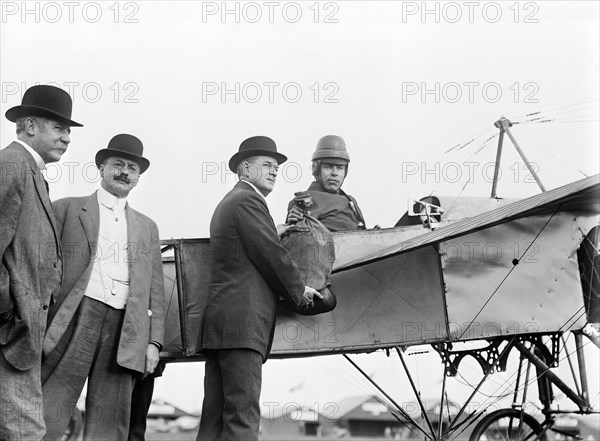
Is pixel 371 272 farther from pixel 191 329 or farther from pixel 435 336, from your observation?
pixel 191 329

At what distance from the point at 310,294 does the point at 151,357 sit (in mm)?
1189

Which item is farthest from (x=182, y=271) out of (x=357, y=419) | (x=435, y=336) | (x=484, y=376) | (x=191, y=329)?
(x=357, y=419)

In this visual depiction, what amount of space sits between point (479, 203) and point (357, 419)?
13.3 meters

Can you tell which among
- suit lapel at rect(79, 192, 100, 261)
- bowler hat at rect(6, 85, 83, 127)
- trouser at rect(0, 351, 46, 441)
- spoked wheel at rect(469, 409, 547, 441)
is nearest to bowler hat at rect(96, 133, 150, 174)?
suit lapel at rect(79, 192, 100, 261)

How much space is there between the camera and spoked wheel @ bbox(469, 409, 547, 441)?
296 inches

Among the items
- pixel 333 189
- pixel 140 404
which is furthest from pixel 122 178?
pixel 333 189

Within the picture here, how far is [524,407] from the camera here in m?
7.67

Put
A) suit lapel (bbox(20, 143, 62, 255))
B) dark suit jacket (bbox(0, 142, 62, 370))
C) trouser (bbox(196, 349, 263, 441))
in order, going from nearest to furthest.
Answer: dark suit jacket (bbox(0, 142, 62, 370)) → suit lapel (bbox(20, 143, 62, 255)) → trouser (bbox(196, 349, 263, 441))

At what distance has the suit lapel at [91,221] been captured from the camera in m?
6.09

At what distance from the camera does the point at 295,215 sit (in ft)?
21.7

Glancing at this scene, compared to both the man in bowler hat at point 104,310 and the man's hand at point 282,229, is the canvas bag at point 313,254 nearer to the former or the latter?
the man's hand at point 282,229

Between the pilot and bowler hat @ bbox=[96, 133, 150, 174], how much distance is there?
158cm

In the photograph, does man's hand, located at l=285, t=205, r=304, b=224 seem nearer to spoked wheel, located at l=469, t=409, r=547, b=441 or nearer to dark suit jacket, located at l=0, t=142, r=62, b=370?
dark suit jacket, located at l=0, t=142, r=62, b=370

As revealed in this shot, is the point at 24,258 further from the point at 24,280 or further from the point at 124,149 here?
the point at 124,149
